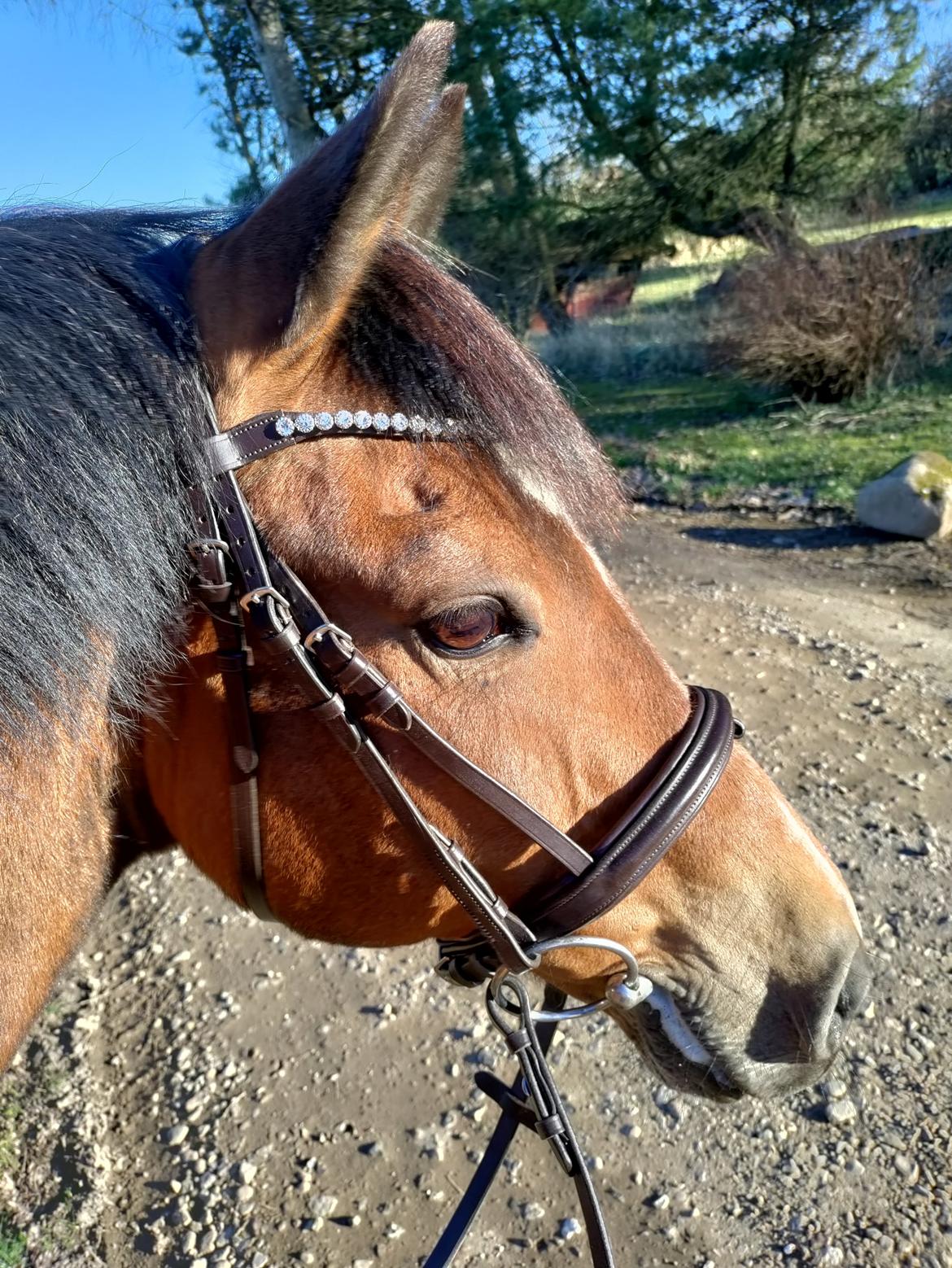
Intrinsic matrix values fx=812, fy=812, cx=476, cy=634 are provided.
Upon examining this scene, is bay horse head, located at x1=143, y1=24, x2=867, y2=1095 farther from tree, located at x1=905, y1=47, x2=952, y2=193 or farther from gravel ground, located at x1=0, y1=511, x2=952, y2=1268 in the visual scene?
tree, located at x1=905, y1=47, x2=952, y2=193

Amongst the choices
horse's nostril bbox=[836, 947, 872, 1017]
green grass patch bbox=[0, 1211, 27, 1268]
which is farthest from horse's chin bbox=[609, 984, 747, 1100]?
green grass patch bbox=[0, 1211, 27, 1268]

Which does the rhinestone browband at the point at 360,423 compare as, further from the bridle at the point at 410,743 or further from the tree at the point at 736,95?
the tree at the point at 736,95

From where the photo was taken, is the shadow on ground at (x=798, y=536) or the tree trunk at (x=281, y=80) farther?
the shadow on ground at (x=798, y=536)

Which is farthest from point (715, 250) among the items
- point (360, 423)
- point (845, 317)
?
point (360, 423)

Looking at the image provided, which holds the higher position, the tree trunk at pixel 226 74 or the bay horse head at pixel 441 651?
the tree trunk at pixel 226 74

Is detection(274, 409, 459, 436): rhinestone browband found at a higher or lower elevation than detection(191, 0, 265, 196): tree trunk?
lower

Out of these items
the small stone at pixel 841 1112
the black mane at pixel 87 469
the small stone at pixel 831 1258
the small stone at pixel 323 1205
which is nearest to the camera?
the black mane at pixel 87 469

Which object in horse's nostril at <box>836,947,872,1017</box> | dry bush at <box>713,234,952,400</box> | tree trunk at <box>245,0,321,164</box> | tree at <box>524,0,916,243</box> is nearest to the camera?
horse's nostril at <box>836,947,872,1017</box>

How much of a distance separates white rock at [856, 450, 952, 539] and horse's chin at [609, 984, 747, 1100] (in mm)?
5959

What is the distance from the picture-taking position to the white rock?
6.28 metres

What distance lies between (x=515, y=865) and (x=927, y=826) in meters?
2.91

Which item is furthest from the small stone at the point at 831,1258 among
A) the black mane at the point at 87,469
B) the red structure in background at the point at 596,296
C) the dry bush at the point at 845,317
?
the red structure in background at the point at 596,296

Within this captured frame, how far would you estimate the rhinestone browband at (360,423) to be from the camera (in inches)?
42.4

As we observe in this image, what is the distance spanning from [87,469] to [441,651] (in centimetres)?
51
